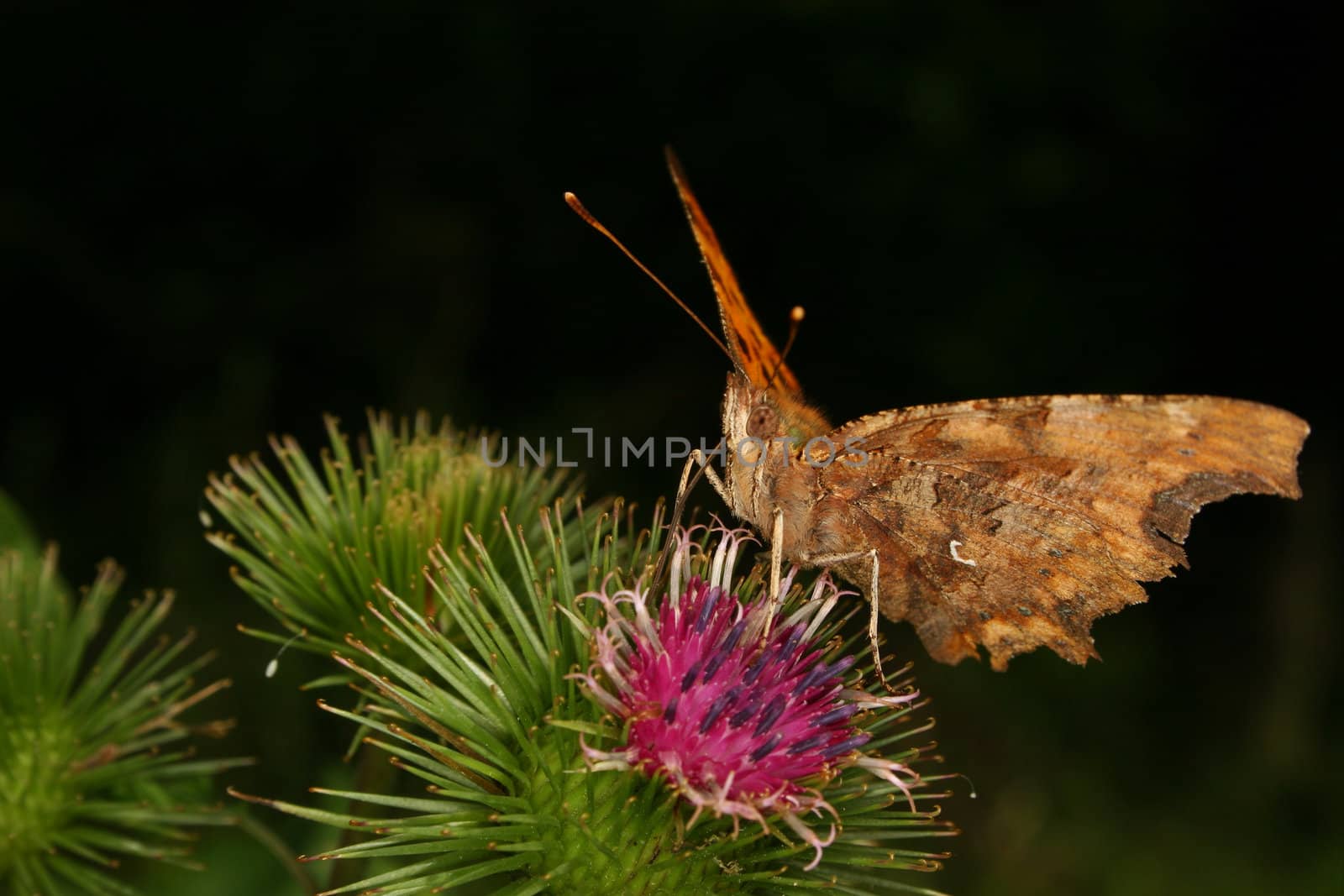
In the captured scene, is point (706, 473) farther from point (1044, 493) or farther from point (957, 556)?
point (1044, 493)

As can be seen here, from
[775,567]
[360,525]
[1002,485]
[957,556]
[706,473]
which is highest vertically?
[360,525]

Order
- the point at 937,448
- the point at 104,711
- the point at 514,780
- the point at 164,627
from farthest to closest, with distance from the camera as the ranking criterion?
the point at 164,627 → the point at 937,448 → the point at 104,711 → the point at 514,780

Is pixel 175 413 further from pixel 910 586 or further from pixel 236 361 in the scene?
pixel 910 586

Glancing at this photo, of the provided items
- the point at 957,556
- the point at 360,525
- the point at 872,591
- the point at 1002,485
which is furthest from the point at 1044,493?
the point at 360,525

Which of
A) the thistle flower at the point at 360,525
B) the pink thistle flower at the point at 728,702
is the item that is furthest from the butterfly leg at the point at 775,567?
the thistle flower at the point at 360,525

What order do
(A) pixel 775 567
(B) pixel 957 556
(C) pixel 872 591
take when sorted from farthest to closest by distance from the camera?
(B) pixel 957 556 → (C) pixel 872 591 → (A) pixel 775 567

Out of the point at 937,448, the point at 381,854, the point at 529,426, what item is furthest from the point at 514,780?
the point at 529,426
